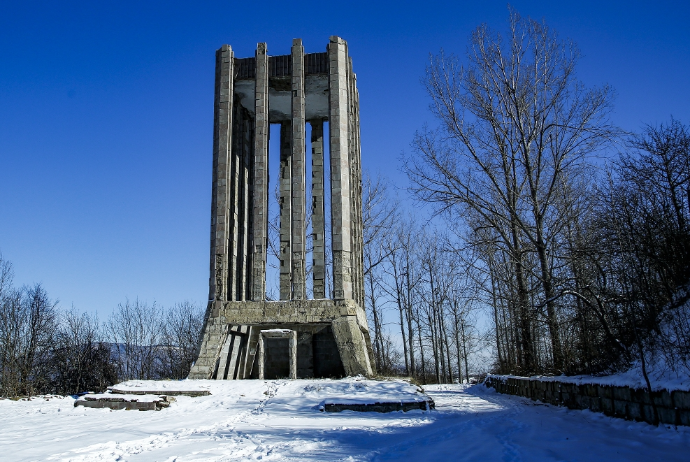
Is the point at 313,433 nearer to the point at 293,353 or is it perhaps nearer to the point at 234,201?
the point at 293,353

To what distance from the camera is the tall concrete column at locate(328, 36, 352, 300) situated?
17.7 metres

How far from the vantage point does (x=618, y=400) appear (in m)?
8.89

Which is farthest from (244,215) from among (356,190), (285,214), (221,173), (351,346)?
(351,346)

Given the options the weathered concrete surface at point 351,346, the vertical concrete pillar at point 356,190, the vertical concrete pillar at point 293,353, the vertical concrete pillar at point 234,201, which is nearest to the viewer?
the weathered concrete surface at point 351,346

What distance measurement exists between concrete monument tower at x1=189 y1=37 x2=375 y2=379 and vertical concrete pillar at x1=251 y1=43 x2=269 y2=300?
35mm

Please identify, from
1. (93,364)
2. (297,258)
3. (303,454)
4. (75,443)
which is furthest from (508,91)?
(93,364)

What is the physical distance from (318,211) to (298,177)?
213 cm

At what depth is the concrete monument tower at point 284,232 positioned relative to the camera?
671 inches

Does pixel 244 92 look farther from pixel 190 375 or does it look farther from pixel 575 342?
pixel 575 342

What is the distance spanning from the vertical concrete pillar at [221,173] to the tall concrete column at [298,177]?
2307 millimetres

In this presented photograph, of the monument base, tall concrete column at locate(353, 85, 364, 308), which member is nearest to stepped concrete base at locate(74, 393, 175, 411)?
the monument base

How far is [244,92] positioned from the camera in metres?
20.5

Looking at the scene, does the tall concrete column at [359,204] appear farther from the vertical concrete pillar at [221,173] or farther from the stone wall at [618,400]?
the stone wall at [618,400]

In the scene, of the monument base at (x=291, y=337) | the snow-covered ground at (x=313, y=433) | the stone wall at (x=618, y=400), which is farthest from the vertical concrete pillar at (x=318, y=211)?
the stone wall at (x=618, y=400)
